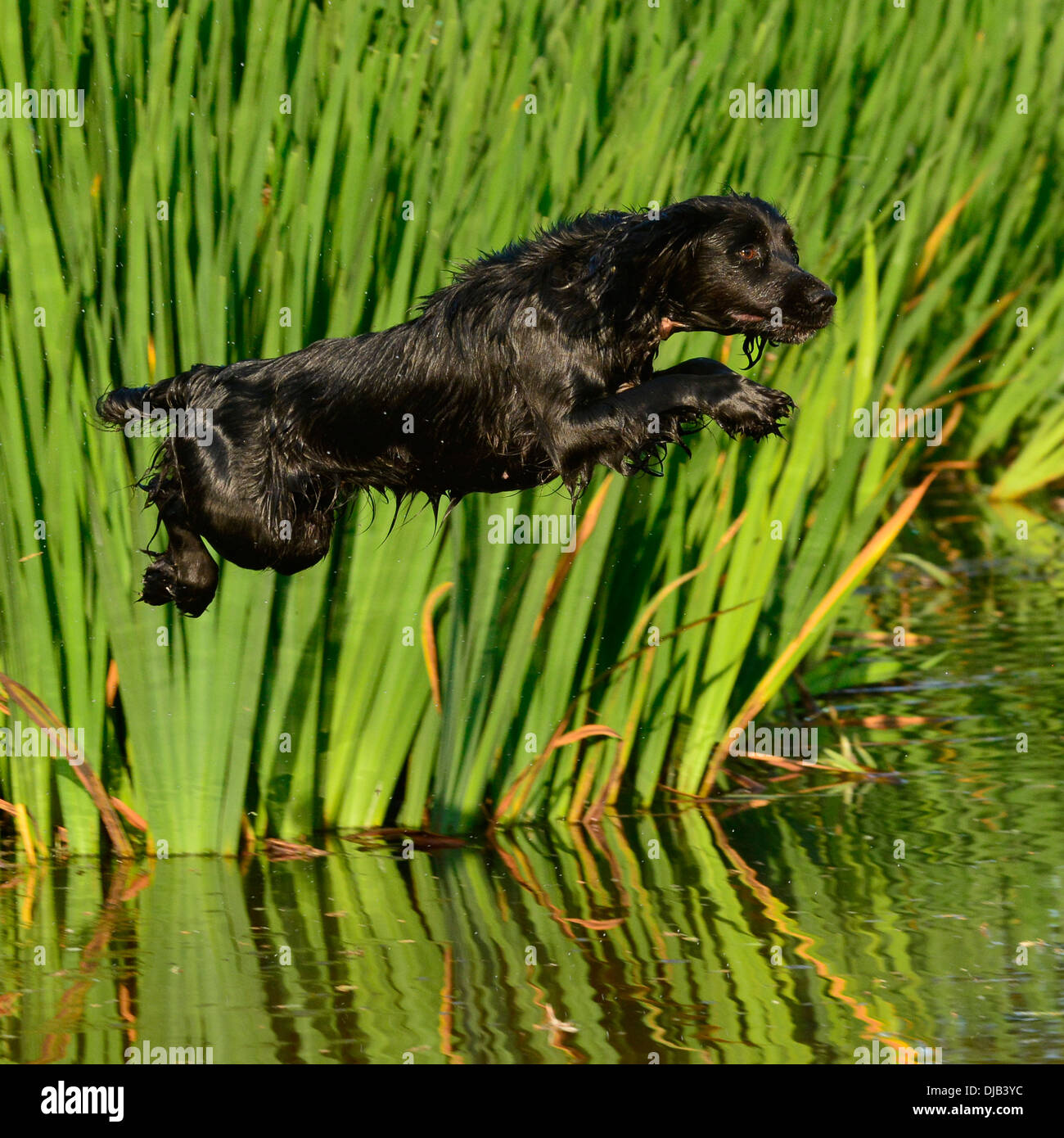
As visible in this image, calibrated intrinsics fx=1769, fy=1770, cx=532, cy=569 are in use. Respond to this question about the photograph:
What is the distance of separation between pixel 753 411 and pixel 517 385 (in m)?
0.32

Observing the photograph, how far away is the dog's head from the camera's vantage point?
7.53 feet

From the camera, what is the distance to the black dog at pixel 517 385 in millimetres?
2312

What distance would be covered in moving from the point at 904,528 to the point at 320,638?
4.35 m

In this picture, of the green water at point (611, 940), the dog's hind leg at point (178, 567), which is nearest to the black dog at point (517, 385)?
the dog's hind leg at point (178, 567)

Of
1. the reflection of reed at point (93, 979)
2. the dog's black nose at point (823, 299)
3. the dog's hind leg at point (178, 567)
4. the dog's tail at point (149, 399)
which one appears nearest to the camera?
the dog's black nose at point (823, 299)

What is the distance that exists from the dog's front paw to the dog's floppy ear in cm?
A: 17

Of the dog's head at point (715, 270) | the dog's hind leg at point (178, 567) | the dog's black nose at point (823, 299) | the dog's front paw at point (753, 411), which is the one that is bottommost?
the dog's hind leg at point (178, 567)

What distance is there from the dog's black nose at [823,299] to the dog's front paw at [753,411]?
0.12 metres

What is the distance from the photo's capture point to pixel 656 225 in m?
2.32

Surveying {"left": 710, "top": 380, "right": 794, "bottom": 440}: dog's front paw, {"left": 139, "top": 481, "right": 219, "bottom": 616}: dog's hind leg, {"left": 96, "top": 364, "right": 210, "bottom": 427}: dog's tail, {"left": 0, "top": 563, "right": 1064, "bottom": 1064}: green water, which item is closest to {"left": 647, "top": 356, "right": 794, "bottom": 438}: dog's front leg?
{"left": 710, "top": 380, "right": 794, "bottom": 440}: dog's front paw

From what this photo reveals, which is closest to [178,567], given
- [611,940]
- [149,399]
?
[149,399]

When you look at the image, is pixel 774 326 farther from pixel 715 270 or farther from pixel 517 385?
pixel 517 385

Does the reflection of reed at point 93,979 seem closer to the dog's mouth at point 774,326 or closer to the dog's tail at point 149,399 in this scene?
the dog's tail at point 149,399

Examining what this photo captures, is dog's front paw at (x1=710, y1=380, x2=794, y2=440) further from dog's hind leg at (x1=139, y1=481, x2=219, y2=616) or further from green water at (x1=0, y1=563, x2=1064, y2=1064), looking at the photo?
green water at (x1=0, y1=563, x2=1064, y2=1064)
